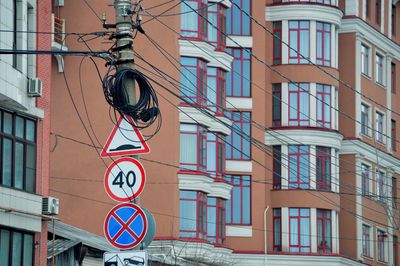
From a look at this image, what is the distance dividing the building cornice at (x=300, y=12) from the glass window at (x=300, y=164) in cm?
600

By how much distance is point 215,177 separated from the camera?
5459 centimetres

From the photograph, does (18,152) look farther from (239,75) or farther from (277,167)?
(277,167)

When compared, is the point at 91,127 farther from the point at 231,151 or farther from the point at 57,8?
the point at 231,151

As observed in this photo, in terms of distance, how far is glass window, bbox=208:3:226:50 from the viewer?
55103 millimetres

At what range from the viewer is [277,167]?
6228cm

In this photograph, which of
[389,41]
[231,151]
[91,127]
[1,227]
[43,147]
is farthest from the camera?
[389,41]

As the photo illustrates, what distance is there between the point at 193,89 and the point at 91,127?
4365 mm

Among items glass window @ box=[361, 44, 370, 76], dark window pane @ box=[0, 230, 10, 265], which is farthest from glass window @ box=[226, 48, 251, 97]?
dark window pane @ box=[0, 230, 10, 265]

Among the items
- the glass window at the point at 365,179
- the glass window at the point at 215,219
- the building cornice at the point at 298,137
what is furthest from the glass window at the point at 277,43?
the glass window at the point at 215,219

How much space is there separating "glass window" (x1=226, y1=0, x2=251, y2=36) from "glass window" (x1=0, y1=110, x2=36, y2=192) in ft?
80.5

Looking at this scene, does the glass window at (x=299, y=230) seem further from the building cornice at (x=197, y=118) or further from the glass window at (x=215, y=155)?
the building cornice at (x=197, y=118)

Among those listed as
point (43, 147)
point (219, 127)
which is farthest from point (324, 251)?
point (43, 147)

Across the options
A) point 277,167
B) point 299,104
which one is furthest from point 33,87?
point 277,167

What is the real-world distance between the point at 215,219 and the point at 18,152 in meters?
18.9
